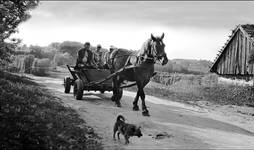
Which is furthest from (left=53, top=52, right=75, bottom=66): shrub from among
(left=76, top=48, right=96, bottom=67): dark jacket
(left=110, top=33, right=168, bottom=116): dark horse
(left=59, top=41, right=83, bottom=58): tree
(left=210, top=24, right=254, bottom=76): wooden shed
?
(left=110, top=33, right=168, bottom=116): dark horse

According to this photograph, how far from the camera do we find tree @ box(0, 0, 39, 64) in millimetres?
11461

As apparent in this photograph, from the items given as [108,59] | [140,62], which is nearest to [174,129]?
[140,62]

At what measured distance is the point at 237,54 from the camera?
867 inches

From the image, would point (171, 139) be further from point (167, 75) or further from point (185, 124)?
point (167, 75)

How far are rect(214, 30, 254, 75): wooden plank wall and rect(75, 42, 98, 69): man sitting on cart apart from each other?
42.6 feet

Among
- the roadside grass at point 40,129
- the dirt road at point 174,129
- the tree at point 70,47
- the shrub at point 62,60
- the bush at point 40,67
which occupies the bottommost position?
the dirt road at point 174,129

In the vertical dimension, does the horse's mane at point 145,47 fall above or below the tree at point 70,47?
below

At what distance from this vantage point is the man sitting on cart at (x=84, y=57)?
12.5 metres

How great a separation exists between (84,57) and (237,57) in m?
14.6

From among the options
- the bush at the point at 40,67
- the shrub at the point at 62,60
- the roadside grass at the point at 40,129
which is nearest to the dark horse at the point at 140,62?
the roadside grass at the point at 40,129

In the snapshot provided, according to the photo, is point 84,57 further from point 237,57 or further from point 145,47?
point 237,57

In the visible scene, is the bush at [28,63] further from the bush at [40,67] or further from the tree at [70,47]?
the tree at [70,47]

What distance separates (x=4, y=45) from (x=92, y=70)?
4451 mm

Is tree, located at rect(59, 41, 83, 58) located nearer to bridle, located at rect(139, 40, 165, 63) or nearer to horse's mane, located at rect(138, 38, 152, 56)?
horse's mane, located at rect(138, 38, 152, 56)
